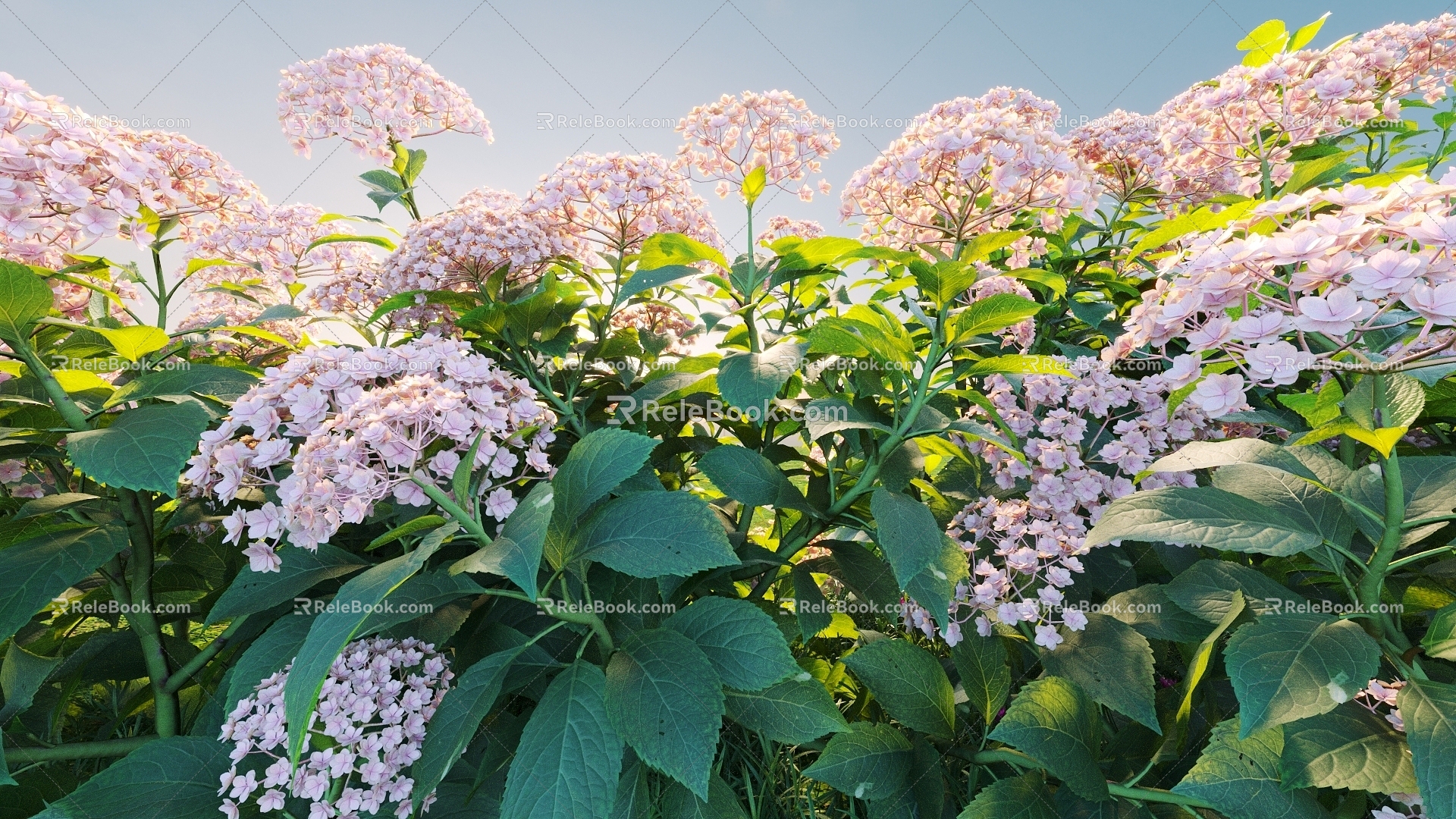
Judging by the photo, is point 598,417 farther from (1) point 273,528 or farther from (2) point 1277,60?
(2) point 1277,60

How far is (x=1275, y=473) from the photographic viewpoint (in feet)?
4.52

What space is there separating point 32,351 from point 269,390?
776mm

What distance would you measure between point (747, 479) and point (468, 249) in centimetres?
109

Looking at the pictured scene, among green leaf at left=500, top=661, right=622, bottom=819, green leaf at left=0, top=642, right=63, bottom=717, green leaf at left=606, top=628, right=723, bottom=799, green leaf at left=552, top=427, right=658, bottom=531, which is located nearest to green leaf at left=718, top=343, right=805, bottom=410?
green leaf at left=552, top=427, right=658, bottom=531

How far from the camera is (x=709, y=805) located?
1.42 metres

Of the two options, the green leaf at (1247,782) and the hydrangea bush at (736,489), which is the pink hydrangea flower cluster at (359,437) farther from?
the green leaf at (1247,782)

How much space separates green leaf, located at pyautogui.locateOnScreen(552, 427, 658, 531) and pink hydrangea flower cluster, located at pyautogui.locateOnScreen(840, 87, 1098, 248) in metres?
1.24

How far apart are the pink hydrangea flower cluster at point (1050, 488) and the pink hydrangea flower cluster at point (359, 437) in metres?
1.03

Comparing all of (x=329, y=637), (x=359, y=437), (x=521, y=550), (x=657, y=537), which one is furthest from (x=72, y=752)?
(x=657, y=537)

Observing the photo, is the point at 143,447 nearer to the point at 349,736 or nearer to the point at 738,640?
the point at 349,736

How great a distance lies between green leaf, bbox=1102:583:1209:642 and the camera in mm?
1481

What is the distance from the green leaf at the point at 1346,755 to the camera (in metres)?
1.11

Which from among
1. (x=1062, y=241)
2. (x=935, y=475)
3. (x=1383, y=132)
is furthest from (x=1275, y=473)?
(x=1383, y=132)

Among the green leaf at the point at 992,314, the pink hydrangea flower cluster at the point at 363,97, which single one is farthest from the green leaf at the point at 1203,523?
the pink hydrangea flower cluster at the point at 363,97
